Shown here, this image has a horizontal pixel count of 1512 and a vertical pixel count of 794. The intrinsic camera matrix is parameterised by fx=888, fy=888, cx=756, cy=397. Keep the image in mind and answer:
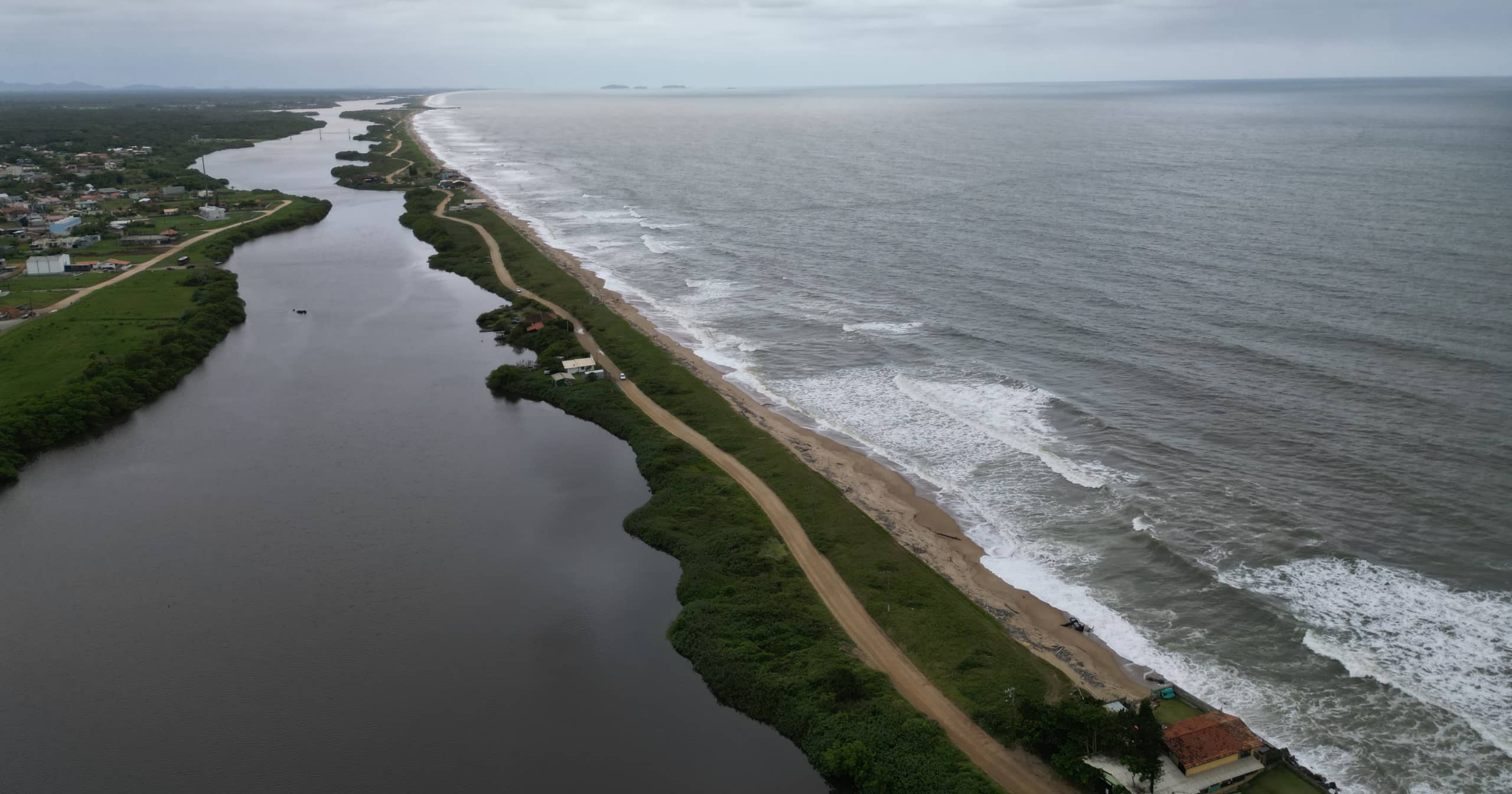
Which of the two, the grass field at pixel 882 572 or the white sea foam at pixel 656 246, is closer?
the grass field at pixel 882 572

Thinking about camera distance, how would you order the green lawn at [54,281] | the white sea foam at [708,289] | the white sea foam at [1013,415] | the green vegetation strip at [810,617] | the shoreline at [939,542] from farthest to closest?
the green lawn at [54,281]
the white sea foam at [708,289]
the white sea foam at [1013,415]
the shoreline at [939,542]
the green vegetation strip at [810,617]

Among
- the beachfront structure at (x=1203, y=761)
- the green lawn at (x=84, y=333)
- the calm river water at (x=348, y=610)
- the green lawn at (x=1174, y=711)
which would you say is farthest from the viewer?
the green lawn at (x=84, y=333)

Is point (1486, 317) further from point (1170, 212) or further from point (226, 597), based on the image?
point (226, 597)

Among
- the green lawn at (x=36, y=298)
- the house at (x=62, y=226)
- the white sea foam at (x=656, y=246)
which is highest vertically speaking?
the house at (x=62, y=226)

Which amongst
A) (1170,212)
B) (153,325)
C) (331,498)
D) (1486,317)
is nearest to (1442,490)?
(1486,317)

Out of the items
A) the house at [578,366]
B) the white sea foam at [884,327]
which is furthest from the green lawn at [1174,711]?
the house at [578,366]

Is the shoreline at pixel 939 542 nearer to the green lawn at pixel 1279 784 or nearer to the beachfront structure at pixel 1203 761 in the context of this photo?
the beachfront structure at pixel 1203 761

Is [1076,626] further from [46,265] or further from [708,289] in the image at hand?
[46,265]
